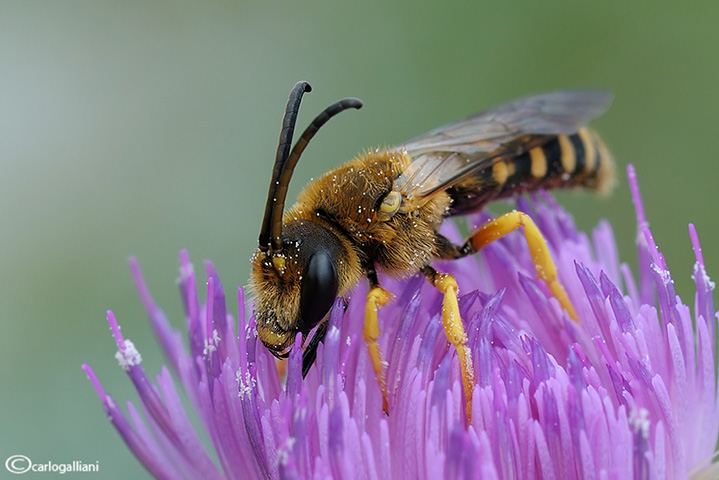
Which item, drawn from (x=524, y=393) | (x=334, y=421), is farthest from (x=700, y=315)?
(x=334, y=421)

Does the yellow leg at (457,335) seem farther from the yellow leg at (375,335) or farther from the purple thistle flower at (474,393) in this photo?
the yellow leg at (375,335)

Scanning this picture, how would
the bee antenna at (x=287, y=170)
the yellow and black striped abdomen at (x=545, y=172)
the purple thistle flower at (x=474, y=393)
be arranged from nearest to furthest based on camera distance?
the purple thistle flower at (x=474, y=393) → the bee antenna at (x=287, y=170) → the yellow and black striped abdomen at (x=545, y=172)

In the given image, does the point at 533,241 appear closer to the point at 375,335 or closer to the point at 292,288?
the point at 375,335

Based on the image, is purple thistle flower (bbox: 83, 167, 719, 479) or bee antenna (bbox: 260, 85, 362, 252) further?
bee antenna (bbox: 260, 85, 362, 252)

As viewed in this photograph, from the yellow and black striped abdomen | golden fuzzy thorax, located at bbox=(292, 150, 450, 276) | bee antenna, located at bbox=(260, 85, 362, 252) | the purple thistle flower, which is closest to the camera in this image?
the purple thistle flower

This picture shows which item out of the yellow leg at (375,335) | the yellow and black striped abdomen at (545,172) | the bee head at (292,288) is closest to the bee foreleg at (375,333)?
the yellow leg at (375,335)

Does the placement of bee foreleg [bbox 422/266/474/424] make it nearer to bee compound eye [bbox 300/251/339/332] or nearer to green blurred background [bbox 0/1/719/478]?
bee compound eye [bbox 300/251/339/332]


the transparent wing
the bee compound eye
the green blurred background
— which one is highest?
the green blurred background

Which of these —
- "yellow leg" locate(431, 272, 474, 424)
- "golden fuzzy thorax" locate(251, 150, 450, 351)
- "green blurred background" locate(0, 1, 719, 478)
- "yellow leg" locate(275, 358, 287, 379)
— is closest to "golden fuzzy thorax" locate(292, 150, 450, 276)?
"golden fuzzy thorax" locate(251, 150, 450, 351)

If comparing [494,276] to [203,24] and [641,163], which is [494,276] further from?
[203,24]
